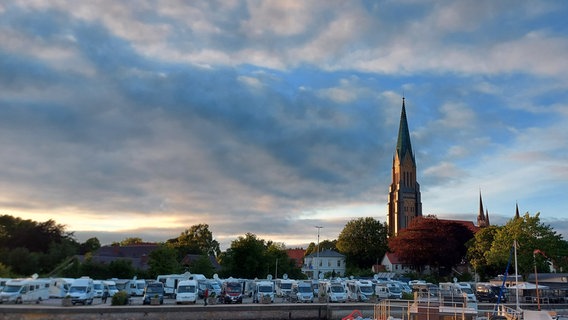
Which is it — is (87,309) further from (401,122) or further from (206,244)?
(401,122)

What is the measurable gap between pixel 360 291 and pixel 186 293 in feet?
59.1

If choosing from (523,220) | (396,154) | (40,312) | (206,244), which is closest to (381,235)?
(206,244)

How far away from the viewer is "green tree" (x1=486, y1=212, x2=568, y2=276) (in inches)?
2648

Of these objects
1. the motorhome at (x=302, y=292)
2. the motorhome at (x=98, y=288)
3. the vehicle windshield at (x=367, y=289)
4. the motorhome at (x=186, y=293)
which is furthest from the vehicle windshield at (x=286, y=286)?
the motorhome at (x=98, y=288)

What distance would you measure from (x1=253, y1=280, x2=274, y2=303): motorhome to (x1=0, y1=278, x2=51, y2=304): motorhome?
1854 cm

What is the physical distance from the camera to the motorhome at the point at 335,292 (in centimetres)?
4872

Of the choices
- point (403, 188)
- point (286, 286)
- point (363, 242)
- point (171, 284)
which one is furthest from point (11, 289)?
point (403, 188)

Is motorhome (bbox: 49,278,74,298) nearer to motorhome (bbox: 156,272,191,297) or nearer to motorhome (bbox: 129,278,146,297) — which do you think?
motorhome (bbox: 129,278,146,297)

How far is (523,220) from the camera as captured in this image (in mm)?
70875

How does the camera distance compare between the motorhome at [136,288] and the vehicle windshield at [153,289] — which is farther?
the motorhome at [136,288]

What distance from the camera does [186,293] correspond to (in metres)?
43.9

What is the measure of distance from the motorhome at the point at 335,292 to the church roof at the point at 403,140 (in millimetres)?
141397

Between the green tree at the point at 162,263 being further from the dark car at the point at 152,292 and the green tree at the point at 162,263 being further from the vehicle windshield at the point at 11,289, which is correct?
the vehicle windshield at the point at 11,289

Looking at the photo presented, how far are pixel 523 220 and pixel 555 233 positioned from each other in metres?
4.50
